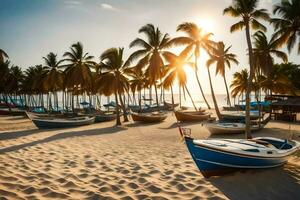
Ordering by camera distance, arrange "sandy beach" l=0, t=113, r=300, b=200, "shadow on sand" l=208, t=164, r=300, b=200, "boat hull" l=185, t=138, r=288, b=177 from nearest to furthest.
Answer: "sandy beach" l=0, t=113, r=300, b=200
"shadow on sand" l=208, t=164, r=300, b=200
"boat hull" l=185, t=138, r=288, b=177

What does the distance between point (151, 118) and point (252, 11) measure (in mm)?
17993

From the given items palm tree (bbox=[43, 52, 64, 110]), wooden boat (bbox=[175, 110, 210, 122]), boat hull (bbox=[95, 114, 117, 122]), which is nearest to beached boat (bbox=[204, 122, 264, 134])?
wooden boat (bbox=[175, 110, 210, 122])

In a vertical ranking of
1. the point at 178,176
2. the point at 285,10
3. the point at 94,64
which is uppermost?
the point at 285,10

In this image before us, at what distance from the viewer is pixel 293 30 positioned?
24328 millimetres

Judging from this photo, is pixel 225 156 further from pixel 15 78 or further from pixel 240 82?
pixel 15 78

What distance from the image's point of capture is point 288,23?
24.5 meters

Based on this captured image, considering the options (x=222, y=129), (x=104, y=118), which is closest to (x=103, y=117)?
(x=104, y=118)

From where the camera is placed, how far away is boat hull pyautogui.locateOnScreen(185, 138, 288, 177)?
9148 mm

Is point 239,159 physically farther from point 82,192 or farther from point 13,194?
point 13,194

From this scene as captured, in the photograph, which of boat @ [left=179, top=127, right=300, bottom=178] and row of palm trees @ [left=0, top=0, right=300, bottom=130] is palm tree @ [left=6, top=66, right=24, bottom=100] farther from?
boat @ [left=179, top=127, right=300, bottom=178]

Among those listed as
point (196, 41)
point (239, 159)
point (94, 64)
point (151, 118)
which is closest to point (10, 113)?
point (94, 64)

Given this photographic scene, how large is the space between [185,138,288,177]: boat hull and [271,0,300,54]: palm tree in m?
19.6

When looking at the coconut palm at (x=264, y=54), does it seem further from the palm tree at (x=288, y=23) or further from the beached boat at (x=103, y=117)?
the beached boat at (x=103, y=117)

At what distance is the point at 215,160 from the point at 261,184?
170cm
